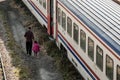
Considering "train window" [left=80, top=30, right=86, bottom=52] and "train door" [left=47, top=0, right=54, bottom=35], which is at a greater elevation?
"train window" [left=80, top=30, right=86, bottom=52]

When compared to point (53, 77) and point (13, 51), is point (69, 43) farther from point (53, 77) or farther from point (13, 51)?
point (13, 51)

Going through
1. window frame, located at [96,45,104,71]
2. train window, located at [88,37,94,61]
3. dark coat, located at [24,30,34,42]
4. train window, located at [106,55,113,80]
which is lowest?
dark coat, located at [24,30,34,42]

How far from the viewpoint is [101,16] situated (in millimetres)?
15391

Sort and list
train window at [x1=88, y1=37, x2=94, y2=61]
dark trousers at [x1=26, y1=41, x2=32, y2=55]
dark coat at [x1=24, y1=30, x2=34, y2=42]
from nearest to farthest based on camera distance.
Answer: train window at [x1=88, y1=37, x2=94, y2=61]
dark coat at [x1=24, y1=30, x2=34, y2=42]
dark trousers at [x1=26, y1=41, x2=32, y2=55]

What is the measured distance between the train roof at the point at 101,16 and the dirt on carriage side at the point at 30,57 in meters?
2.70

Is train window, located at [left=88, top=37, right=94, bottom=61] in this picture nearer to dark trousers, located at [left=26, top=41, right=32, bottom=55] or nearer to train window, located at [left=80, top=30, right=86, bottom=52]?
train window, located at [left=80, top=30, right=86, bottom=52]

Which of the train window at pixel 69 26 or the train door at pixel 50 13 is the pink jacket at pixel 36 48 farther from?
the train window at pixel 69 26

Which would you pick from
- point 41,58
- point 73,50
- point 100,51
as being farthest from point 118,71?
point 41,58

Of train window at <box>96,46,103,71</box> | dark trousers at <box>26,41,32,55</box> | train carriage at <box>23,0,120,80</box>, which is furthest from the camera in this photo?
dark trousers at <box>26,41,32,55</box>

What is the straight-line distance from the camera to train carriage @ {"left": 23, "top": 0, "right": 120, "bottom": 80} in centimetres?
1338

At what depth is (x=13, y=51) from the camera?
20734 millimetres

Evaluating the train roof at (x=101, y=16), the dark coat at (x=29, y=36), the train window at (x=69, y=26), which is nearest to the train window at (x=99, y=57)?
the train roof at (x=101, y=16)

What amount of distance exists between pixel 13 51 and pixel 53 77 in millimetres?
3952

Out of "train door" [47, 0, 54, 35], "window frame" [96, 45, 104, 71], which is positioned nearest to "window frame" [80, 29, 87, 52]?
"window frame" [96, 45, 104, 71]
